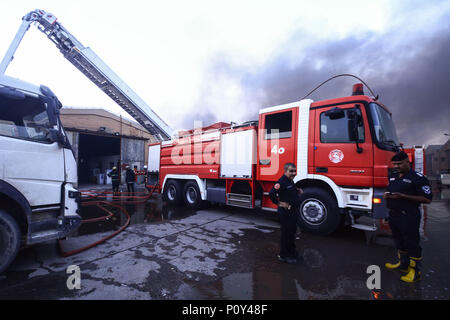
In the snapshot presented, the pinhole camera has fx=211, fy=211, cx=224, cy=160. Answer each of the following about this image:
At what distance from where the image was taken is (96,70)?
12227 mm

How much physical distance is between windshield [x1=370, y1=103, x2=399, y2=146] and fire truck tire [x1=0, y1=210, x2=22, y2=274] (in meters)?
6.10

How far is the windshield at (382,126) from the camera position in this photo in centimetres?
416

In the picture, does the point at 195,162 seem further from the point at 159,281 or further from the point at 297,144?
the point at 159,281

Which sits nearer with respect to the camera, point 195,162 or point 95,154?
point 195,162

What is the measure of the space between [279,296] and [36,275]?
3.25m

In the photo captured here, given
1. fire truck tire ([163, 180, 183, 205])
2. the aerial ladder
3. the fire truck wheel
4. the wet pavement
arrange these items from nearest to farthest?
the wet pavement, the fire truck wheel, fire truck tire ([163, 180, 183, 205]), the aerial ladder

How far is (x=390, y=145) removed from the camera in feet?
14.0

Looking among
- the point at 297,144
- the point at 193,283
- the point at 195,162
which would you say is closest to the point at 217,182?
the point at 195,162

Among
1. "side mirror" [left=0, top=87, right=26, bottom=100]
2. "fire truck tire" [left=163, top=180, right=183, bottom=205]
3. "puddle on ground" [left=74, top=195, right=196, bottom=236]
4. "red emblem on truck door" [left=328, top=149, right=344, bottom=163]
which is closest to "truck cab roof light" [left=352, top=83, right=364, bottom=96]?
"red emblem on truck door" [left=328, top=149, right=344, bottom=163]

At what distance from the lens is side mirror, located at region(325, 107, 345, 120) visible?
436cm

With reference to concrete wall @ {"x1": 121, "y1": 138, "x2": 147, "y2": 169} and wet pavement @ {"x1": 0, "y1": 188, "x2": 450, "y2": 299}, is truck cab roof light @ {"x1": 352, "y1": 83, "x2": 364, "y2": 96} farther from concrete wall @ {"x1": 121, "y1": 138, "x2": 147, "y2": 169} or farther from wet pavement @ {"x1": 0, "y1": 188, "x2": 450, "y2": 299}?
concrete wall @ {"x1": 121, "y1": 138, "x2": 147, "y2": 169}

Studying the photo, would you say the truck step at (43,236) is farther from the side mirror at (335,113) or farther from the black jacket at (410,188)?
the side mirror at (335,113)

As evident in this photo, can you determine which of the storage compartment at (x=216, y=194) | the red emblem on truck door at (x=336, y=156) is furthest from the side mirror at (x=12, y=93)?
the red emblem on truck door at (x=336, y=156)

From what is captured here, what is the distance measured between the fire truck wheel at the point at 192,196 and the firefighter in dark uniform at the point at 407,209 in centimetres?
541
